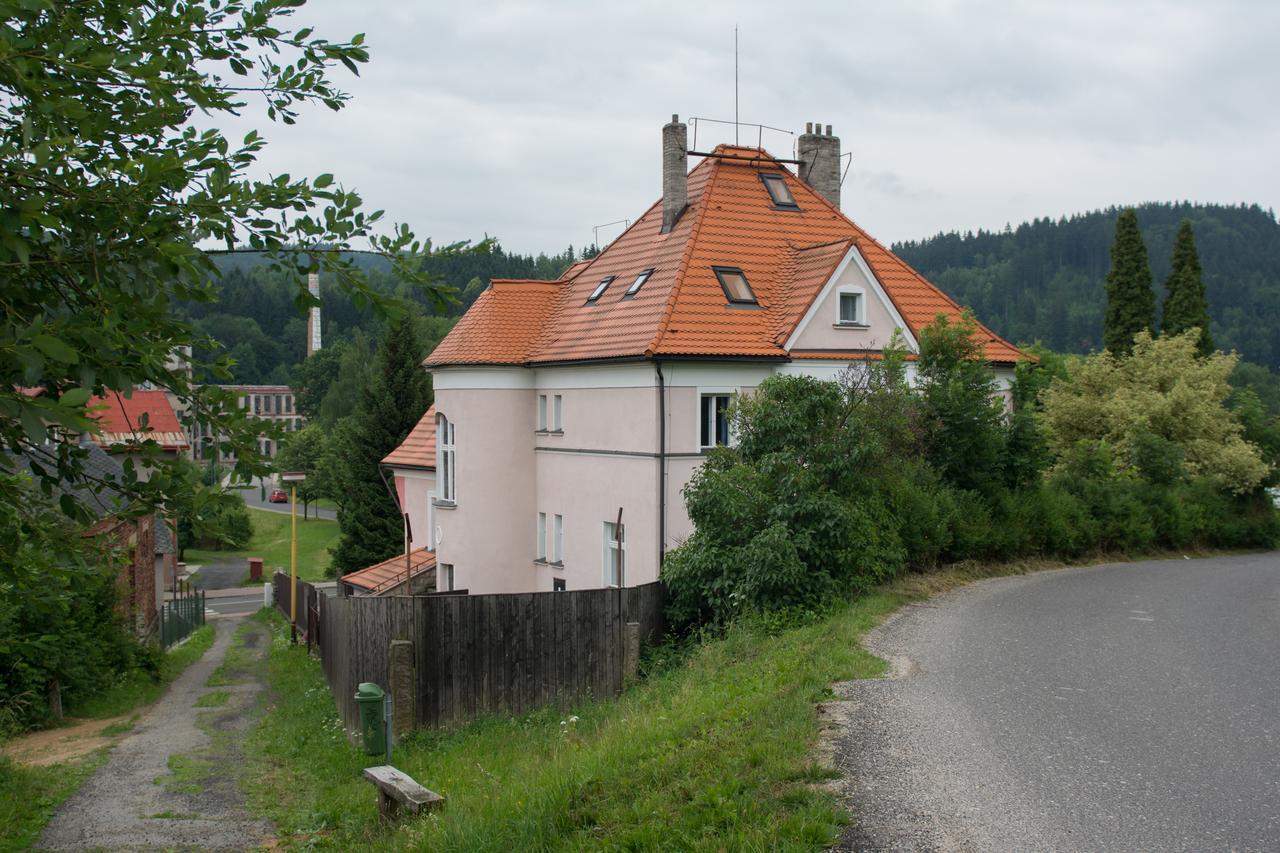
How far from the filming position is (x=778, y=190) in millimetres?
27703

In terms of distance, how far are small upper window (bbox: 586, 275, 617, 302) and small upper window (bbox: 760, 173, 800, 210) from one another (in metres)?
4.15

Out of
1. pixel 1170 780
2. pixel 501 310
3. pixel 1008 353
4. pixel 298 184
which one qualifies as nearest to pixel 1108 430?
pixel 1008 353

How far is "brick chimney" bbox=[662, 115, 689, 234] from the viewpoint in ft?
86.9

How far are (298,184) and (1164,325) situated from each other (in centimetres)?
4575

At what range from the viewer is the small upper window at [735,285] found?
23.8 metres

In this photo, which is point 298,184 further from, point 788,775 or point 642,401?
point 642,401

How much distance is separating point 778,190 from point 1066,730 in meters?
19.9

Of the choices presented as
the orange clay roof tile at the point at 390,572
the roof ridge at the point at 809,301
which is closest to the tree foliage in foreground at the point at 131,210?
the roof ridge at the point at 809,301

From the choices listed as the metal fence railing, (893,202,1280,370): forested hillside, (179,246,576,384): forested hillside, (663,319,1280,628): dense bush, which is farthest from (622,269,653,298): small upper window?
(893,202,1280,370): forested hillside

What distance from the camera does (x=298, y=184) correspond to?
5984 mm

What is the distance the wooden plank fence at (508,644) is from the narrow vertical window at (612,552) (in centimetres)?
699

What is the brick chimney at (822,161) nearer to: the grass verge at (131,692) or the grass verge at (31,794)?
the grass verge at (131,692)

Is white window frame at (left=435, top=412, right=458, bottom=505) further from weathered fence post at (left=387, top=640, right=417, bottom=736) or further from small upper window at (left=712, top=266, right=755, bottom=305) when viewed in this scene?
weathered fence post at (left=387, top=640, right=417, bottom=736)

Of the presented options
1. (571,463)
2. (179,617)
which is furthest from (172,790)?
(179,617)
